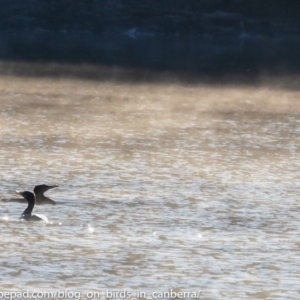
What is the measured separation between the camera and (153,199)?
1013 inches

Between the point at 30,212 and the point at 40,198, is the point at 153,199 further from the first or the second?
the point at 30,212

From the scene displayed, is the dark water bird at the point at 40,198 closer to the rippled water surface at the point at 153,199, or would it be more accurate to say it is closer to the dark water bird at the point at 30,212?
the rippled water surface at the point at 153,199

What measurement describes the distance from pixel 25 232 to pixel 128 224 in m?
2.04

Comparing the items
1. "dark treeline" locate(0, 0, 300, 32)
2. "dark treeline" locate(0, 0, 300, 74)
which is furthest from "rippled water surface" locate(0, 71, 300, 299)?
"dark treeline" locate(0, 0, 300, 32)

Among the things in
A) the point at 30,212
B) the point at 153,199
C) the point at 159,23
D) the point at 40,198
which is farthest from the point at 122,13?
the point at 30,212

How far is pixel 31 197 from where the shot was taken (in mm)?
22734

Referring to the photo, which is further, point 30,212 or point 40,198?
point 40,198

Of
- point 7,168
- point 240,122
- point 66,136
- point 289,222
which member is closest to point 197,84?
point 240,122

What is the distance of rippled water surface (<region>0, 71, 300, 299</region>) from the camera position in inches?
738

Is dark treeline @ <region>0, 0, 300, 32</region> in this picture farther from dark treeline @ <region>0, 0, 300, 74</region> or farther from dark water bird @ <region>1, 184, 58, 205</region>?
dark water bird @ <region>1, 184, 58, 205</region>

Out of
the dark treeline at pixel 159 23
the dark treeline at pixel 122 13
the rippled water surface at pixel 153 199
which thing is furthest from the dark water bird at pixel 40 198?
the dark treeline at pixel 122 13

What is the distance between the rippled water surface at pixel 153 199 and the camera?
61.5ft

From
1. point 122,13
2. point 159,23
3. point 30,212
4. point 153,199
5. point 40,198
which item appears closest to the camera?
point 30,212

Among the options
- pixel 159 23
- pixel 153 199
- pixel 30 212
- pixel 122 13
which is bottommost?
pixel 159 23
